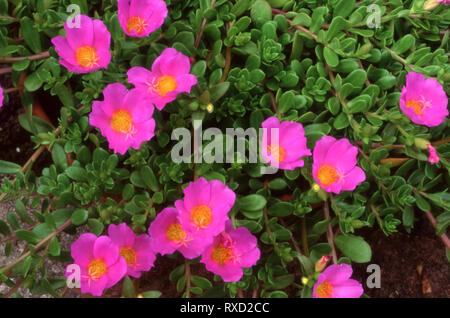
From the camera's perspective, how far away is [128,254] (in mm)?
1203

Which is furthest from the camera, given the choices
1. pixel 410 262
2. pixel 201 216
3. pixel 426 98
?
pixel 410 262

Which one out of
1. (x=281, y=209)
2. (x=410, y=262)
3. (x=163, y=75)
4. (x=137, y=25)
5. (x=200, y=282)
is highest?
(x=137, y=25)

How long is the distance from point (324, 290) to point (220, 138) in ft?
1.63

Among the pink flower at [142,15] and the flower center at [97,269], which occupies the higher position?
the pink flower at [142,15]

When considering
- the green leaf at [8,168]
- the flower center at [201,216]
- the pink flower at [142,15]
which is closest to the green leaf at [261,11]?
the pink flower at [142,15]

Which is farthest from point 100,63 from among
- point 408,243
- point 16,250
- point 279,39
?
point 408,243

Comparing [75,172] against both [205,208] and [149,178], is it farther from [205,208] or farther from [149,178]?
[205,208]

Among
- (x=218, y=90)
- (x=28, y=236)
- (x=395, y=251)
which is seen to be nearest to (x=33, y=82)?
(x=28, y=236)

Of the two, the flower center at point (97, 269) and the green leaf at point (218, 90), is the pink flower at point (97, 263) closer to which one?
the flower center at point (97, 269)

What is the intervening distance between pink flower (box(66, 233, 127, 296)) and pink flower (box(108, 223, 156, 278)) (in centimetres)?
3

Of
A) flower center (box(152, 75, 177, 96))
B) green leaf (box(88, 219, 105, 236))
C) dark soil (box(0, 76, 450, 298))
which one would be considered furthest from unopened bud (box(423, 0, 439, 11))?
green leaf (box(88, 219, 105, 236))

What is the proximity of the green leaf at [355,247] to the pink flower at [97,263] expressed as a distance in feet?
2.10

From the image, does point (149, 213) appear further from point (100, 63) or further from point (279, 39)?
point (279, 39)

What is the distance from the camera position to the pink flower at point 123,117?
120 cm
